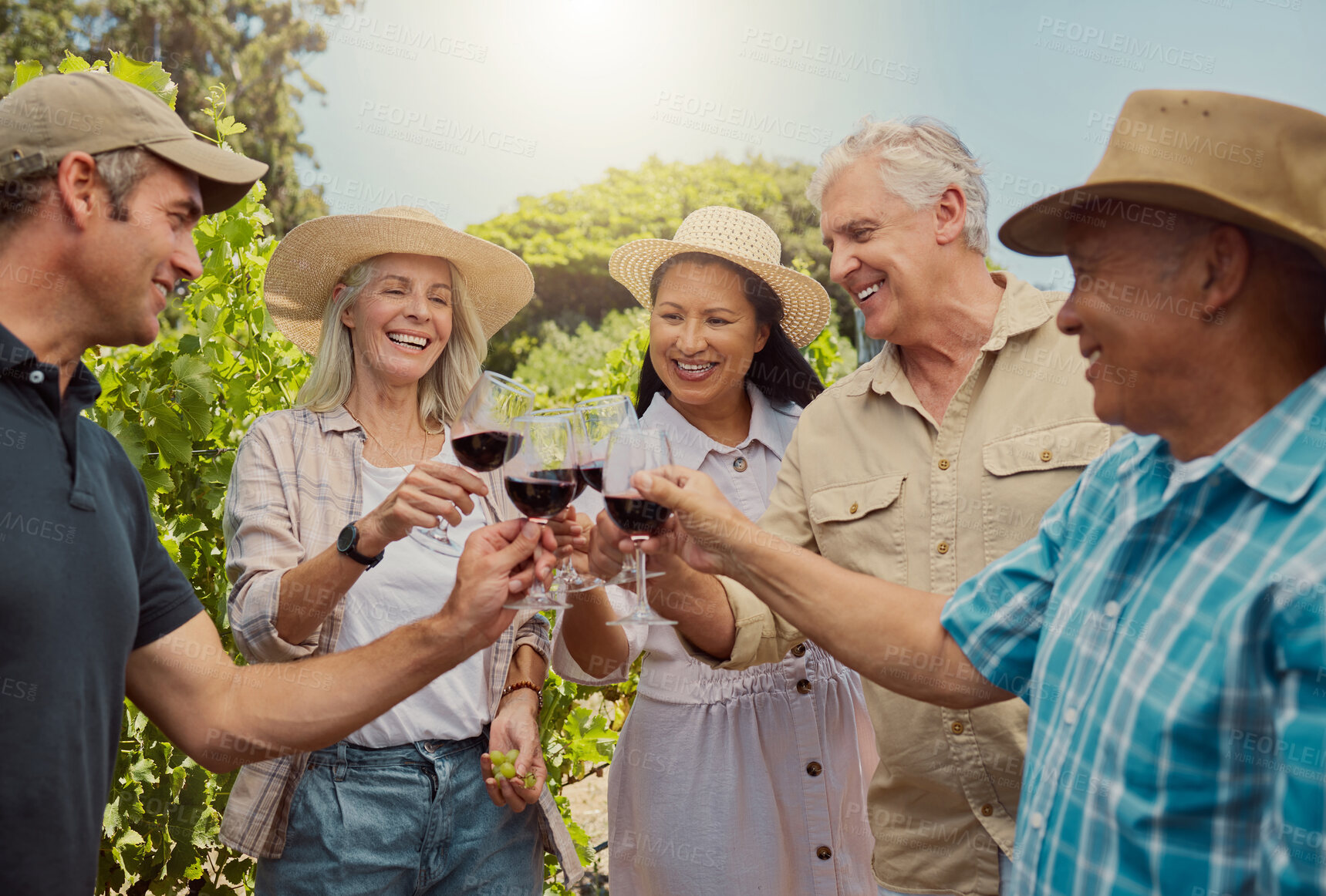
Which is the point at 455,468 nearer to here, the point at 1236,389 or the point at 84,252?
the point at 84,252

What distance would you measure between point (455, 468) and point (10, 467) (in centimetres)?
89

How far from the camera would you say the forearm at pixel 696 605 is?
8.20 feet

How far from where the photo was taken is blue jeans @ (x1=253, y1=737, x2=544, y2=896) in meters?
2.46

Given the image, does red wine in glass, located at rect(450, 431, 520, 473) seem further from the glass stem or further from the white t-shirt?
the white t-shirt

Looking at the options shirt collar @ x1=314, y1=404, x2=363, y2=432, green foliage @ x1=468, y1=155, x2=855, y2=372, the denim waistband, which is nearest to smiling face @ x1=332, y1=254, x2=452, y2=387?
shirt collar @ x1=314, y1=404, x2=363, y2=432

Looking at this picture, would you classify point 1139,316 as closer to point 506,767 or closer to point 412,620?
point 506,767

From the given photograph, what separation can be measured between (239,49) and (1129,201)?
27.1 meters

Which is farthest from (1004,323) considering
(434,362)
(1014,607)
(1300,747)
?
(434,362)

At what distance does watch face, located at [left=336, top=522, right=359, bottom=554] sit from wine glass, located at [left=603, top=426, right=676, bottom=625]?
0.65m

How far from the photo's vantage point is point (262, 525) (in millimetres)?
2564

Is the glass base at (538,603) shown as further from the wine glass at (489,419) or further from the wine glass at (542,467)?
the wine glass at (489,419)

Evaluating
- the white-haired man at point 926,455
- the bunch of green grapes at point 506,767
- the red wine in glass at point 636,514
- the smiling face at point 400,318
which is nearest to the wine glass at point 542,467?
the red wine in glass at point 636,514

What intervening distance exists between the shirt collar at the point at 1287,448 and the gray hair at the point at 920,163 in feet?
4.77

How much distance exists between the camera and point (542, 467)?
206 centimetres
